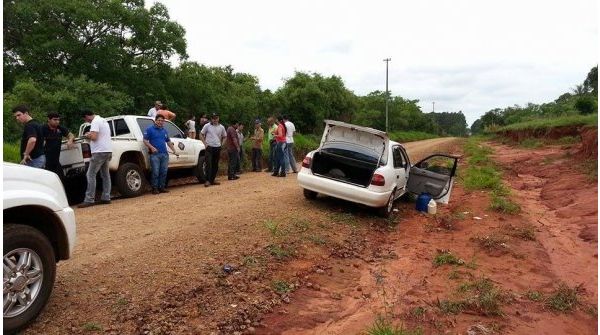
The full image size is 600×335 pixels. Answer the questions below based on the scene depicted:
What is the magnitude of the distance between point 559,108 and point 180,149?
47016 mm

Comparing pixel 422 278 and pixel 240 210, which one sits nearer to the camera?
pixel 422 278

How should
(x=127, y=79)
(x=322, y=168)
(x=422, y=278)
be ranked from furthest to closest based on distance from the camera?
(x=127, y=79) < (x=322, y=168) < (x=422, y=278)

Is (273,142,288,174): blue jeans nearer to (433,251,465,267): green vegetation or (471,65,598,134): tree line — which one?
(433,251,465,267): green vegetation

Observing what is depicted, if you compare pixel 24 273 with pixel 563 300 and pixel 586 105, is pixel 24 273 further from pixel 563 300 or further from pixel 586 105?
pixel 586 105

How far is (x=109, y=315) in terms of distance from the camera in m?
4.07

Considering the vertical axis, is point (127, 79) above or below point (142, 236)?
above

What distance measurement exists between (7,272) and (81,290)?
1170mm

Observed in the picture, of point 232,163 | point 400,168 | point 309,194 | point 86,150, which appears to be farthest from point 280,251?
point 232,163

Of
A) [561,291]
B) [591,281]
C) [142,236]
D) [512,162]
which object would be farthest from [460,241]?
[512,162]

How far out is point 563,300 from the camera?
498cm

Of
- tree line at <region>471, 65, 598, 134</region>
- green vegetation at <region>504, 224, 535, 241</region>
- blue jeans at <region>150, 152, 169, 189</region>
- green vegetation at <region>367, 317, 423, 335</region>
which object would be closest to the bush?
tree line at <region>471, 65, 598, 134</region>

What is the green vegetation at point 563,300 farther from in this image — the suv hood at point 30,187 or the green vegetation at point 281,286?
the suv hood at point 30,187

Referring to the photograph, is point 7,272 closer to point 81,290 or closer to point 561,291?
point 81,290

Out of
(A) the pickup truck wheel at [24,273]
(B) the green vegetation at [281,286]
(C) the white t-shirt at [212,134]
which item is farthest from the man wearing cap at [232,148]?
(A) the pickup truck wheel at [24,273]
